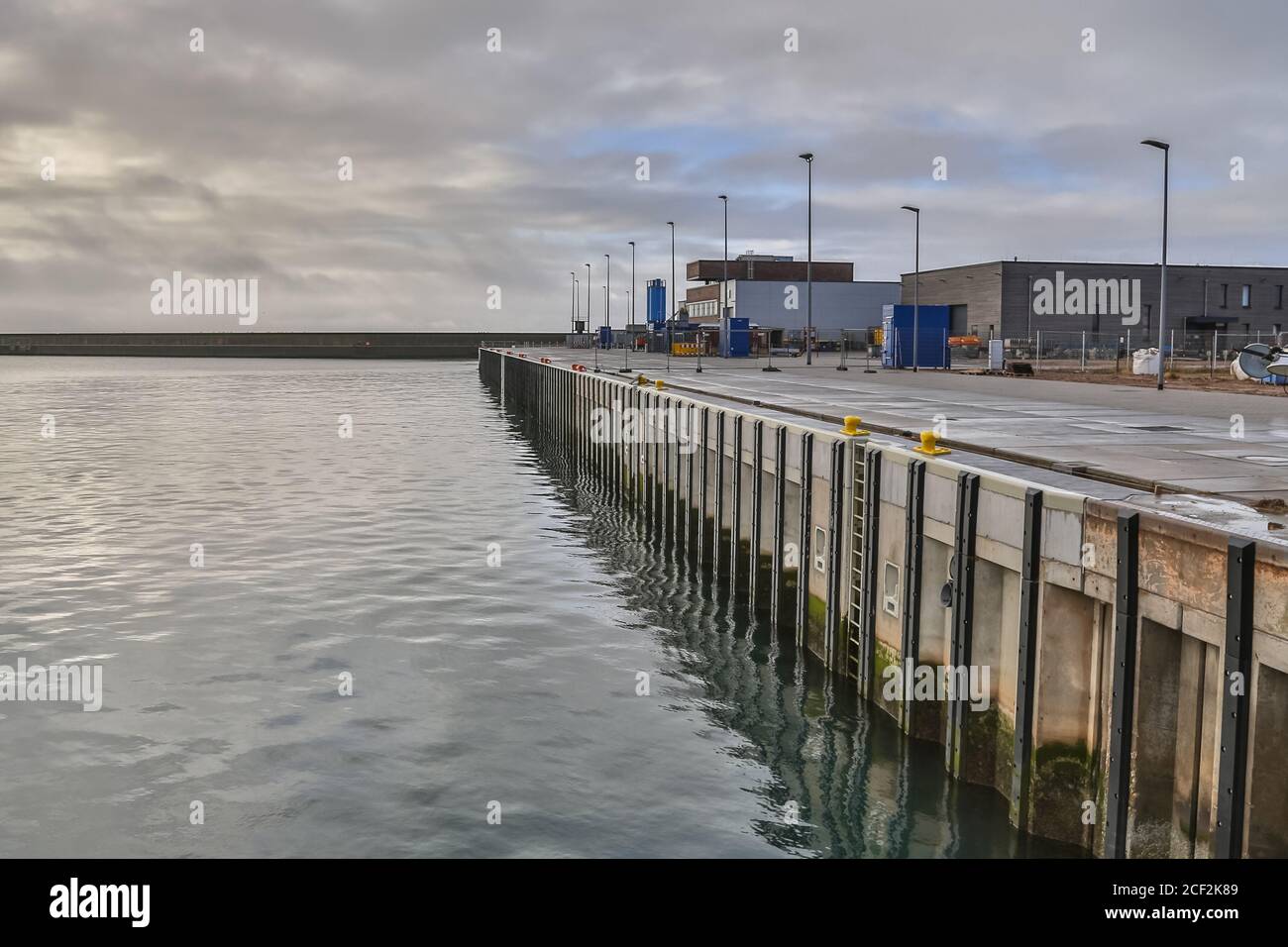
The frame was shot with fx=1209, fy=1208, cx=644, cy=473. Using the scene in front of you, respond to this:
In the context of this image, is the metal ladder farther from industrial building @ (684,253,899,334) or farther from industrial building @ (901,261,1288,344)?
industrial building @ (684,253,899,334)

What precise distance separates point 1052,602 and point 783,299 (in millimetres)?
135586

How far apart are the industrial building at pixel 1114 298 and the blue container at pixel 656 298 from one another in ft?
111

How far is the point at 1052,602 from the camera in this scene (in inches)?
436

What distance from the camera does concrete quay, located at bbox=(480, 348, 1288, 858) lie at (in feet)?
28.5

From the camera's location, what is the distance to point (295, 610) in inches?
862

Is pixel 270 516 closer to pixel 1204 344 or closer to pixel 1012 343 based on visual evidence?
pixel 1012 343

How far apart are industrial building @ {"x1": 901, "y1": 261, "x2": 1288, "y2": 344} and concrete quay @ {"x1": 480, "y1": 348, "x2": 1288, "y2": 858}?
93253 millimetres

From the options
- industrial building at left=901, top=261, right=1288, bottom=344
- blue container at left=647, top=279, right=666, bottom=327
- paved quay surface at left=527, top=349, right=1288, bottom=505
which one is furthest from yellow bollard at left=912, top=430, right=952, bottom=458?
blue container at left=647, top=279, right=666, bottom=327

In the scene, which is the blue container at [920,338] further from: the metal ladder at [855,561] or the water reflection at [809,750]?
the metal ladder at [855,561]

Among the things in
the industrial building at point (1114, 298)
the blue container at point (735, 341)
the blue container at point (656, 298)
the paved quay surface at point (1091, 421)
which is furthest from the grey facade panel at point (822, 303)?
the paved quay surface at point (1091, 421)

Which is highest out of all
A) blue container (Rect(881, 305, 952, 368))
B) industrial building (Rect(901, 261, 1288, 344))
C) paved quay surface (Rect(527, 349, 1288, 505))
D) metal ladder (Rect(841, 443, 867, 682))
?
industrial building (Rect(901, 261, 1288, 344))

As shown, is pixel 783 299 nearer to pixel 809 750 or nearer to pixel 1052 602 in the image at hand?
pixel 809 750

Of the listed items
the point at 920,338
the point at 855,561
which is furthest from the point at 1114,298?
the point at 855,561

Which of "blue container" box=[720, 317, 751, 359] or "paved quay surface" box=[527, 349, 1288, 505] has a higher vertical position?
"blue container" box=[720, 317, 751, 359]
